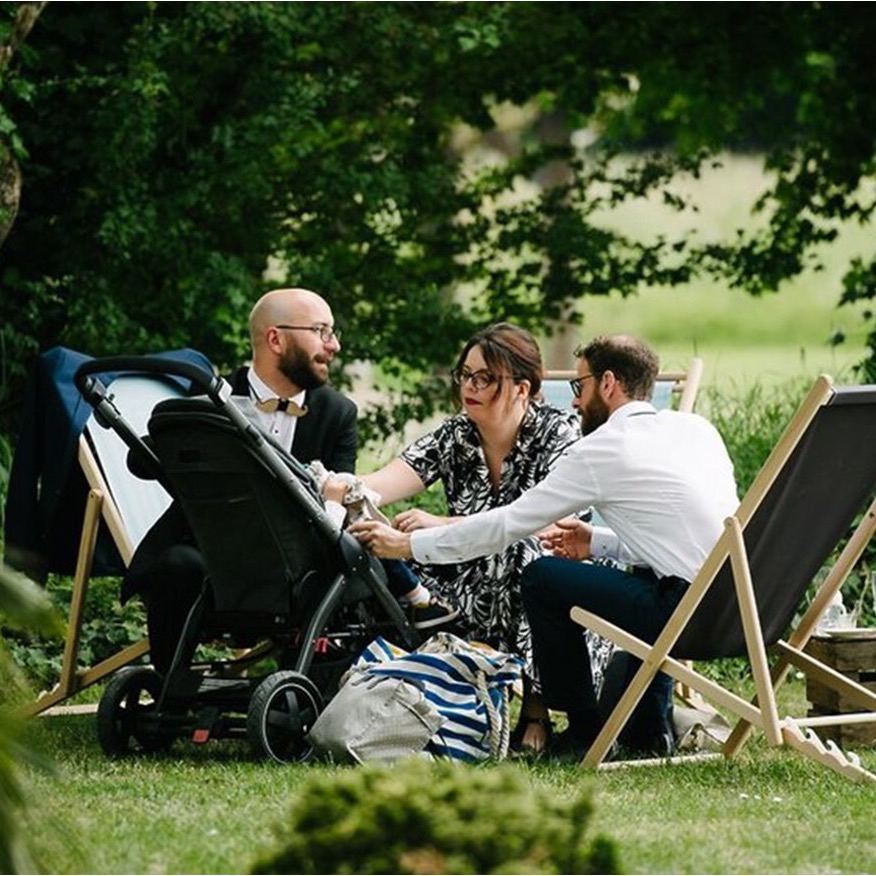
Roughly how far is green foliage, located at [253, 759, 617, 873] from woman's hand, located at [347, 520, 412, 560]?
7.91 ft

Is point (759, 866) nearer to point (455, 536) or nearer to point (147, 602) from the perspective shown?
point (455, 536)

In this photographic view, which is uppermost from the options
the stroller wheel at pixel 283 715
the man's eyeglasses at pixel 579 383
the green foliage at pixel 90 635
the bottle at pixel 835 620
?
the man's eyeglasses at pixel 579 383

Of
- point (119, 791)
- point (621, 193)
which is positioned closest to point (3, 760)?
point (119, 791)

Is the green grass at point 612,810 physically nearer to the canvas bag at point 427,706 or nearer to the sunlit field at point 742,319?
the canvas bag at point 427,706

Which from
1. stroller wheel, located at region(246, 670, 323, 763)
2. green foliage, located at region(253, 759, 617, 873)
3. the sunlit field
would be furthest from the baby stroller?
the sunlit field

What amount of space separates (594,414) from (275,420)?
989 millimetres

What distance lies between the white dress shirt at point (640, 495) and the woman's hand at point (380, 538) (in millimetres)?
190

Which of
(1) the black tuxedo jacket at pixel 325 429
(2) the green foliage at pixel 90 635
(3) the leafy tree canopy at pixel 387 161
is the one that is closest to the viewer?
(1) the black tuxedo jacket at pixel 325 429

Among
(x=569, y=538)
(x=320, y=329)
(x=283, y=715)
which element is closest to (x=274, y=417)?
(x=320, y=329)

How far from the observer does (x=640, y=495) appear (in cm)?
507

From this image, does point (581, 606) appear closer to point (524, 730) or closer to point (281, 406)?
point (524, 730)

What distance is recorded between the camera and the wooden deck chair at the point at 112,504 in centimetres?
582

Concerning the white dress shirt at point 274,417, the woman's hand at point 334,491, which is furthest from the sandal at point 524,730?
the white dress shirt at point 274,417

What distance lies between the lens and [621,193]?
10.7m
